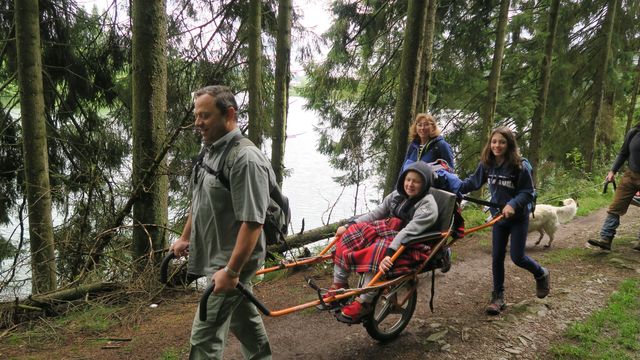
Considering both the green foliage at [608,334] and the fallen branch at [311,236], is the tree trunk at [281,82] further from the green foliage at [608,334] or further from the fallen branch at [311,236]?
the green foliage at [608,334]

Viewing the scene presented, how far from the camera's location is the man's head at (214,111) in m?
2.29

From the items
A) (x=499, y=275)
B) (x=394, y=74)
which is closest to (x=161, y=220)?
(x=499, y=275)

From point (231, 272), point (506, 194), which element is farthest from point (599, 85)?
point (231, 272)

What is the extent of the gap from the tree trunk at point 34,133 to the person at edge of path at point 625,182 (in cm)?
744

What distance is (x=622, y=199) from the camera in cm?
568

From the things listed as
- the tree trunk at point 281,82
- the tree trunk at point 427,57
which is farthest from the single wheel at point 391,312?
the tree trunk at point 281,82

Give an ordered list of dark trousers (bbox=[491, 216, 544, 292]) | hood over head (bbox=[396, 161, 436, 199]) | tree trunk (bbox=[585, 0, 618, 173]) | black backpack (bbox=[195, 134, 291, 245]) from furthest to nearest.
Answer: tree trunk (bbox=[585, 0, 618, 173]) → dark trousers (bbox=[491, 216, 544, 292]) → hood over head (bbox=[396, 161, 436, 199]) → black backpack (bbox=[195, 134, 291, 245])

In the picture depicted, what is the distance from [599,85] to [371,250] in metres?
12.0

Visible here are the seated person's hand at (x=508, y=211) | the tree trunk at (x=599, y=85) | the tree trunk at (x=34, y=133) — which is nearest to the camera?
the seated person's hand at (x=508, y=211)

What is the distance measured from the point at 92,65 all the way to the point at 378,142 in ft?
22.2

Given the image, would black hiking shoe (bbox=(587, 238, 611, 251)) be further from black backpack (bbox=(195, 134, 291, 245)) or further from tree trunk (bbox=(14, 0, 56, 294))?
tree trunk (bbox=(14, 0, 56, 294))

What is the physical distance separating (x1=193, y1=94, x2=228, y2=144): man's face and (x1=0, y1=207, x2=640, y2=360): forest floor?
6.92 feet

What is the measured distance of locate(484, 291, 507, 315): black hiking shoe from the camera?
412 centimetres

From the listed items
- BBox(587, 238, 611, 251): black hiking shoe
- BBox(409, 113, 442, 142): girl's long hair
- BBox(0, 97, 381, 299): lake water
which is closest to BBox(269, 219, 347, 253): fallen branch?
BBox(409, 113, 442, 142): girl's long hair
